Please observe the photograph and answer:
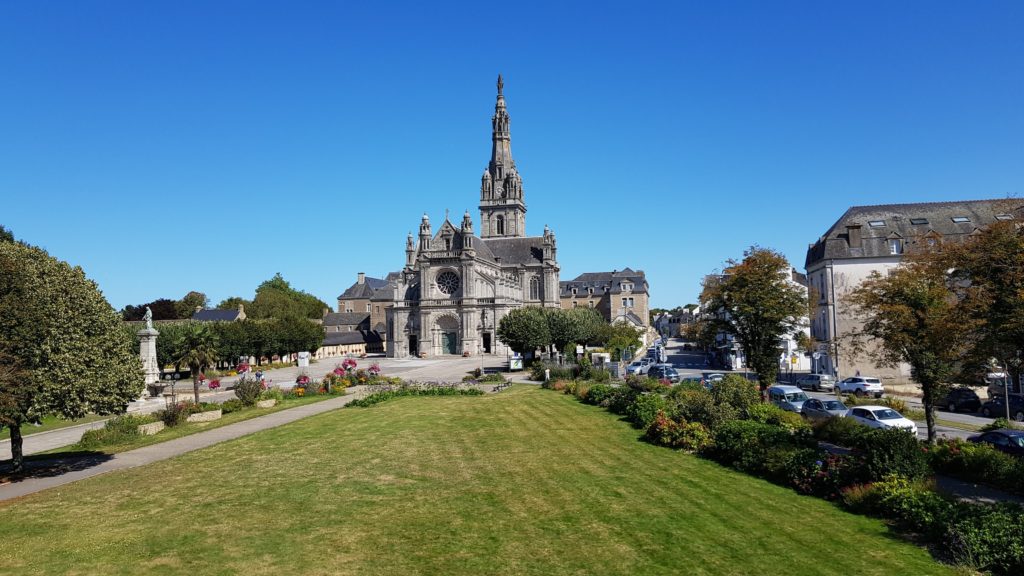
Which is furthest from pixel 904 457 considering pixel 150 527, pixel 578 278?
pixel 578 278

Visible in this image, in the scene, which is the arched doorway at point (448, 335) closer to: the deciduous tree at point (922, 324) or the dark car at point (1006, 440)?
the deciduous tree at point (922, 324)

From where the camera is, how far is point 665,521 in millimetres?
11773

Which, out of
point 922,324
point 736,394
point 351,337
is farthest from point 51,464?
point 351,337

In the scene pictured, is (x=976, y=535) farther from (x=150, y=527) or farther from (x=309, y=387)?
(x=309, y=387)

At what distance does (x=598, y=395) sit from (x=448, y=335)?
56.0 meters

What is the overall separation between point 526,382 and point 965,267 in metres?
27.9

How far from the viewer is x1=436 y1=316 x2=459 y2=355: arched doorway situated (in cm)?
8206

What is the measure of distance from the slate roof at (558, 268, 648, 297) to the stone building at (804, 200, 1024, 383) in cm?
6590

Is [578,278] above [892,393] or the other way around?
above

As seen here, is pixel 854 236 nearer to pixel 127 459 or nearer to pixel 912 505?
pixel 912 505

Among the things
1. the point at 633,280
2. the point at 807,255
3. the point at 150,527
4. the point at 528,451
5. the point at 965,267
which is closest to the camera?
the point at 150,527

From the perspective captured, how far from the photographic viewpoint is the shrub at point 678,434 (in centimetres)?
1806

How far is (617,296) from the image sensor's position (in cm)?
10856

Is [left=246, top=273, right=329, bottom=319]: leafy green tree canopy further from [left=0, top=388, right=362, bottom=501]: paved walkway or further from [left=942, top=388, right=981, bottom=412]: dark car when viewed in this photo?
[left=942, top=388, right=981, bottom=412]: dark car
